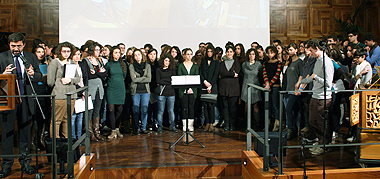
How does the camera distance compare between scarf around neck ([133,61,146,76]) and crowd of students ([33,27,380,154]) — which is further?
scarf around neck ([133,61,146,76])

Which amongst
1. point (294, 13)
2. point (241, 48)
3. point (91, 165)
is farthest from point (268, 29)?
point (91, 165)

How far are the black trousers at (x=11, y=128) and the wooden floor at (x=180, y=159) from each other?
257 mm

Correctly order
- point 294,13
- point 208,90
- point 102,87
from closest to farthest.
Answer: point 102,87
point 208,90
point 294,13

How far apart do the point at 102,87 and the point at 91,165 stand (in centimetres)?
166

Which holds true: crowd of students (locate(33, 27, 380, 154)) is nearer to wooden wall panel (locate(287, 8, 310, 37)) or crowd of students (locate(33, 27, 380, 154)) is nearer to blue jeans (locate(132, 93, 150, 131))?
blue jeans (locate(132, 93, 150, 131))

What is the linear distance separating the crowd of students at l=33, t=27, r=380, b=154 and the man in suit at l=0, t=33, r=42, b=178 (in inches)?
33.8

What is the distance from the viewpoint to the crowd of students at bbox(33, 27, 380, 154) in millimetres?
4867

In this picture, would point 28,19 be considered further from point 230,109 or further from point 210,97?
point 230,109

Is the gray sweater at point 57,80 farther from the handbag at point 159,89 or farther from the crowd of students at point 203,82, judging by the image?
Answer: the handbag at point 159,89

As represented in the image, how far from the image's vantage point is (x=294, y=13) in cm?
855

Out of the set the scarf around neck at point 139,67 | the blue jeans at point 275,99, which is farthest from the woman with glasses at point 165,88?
the blue jeans at point 275,99

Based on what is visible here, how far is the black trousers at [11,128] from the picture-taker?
11.6 ft

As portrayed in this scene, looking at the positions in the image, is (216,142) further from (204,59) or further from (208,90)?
(204,59)

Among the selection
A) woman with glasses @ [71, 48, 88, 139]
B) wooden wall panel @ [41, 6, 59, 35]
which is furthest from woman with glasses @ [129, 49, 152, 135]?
wooden wall panel @ [41, 6, 59, 35]
